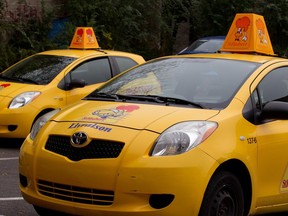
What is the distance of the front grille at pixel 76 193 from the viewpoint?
469 centimetres

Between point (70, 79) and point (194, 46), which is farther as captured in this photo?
point (194, 46)

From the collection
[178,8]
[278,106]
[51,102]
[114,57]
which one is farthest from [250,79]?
[178,8]

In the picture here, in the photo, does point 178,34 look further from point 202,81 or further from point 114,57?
point 202,81

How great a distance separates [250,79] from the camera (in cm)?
554

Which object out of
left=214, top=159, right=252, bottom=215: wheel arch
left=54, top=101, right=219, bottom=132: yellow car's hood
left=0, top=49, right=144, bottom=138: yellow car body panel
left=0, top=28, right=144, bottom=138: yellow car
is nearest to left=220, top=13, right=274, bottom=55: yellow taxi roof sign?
left=54, top=101, right=219, bottom=132: yellow car's hood

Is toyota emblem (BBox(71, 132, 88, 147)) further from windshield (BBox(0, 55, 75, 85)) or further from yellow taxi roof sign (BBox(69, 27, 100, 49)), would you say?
yellow taxi roof sign (BBox(69, 27, 100, 49))

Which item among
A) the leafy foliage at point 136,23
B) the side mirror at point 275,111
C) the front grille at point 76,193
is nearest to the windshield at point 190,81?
the side mirror at point 275,111

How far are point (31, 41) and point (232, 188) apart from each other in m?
12.8

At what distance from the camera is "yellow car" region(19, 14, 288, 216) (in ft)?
15.1

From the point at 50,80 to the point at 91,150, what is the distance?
5.46 m

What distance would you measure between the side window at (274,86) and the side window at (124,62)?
548 cm

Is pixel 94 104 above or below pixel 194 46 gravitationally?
above

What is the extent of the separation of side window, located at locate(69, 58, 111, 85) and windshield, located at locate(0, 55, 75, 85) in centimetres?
20

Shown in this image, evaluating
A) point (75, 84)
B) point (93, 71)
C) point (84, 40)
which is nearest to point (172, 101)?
point (75, 84)
